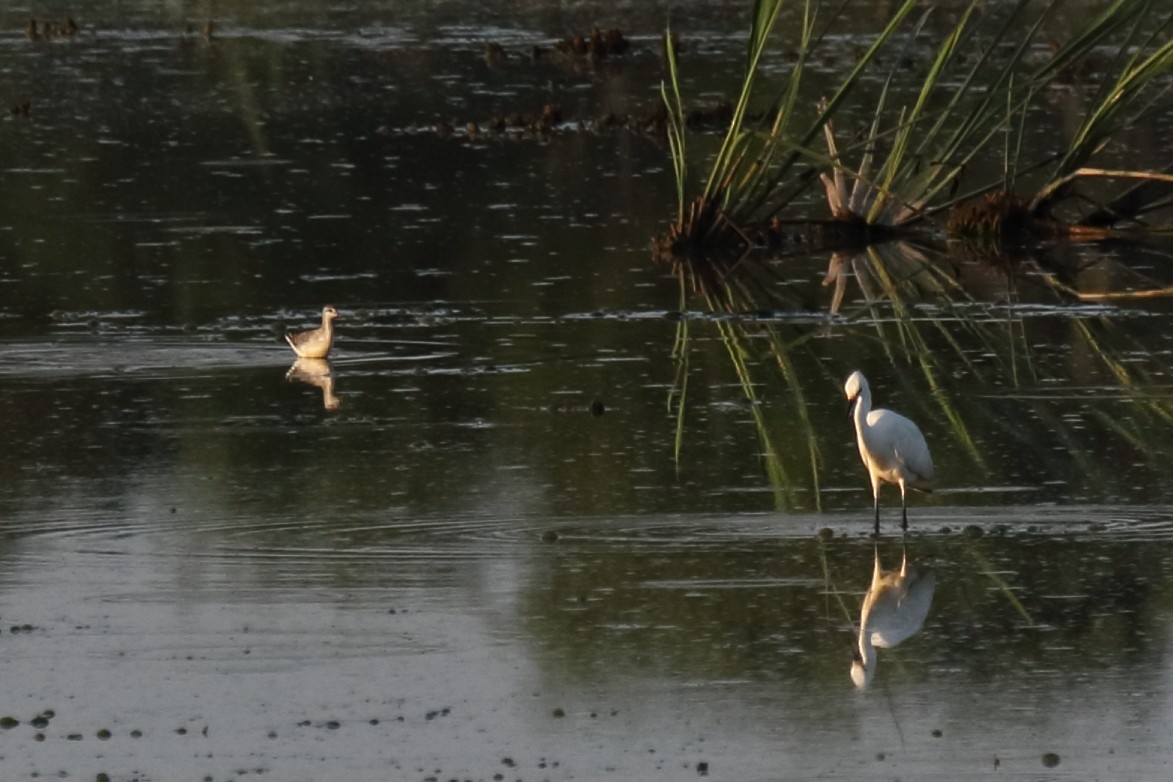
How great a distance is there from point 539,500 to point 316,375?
4.21 metres

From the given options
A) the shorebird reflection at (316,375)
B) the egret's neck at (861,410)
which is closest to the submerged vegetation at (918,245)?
the egret's neck at (861,410)

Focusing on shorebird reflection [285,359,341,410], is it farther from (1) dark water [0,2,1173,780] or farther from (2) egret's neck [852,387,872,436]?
(2) egret's neck [852,387,872,436]

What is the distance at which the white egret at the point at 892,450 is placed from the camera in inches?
473

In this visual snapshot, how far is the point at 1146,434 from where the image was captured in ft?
47.0

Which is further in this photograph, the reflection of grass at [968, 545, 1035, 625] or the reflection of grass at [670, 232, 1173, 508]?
the reflection of grass at [670, 232, 1173, 508]

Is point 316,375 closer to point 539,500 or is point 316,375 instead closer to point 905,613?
point 539,500

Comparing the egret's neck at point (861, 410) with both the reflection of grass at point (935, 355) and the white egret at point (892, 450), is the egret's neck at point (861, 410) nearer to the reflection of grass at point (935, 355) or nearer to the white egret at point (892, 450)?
the white egret at point (892, 450)

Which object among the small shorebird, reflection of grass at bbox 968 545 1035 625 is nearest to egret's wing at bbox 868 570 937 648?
reflection of grass at bbox 968 545 1035 625

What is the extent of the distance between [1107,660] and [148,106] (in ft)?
90.0

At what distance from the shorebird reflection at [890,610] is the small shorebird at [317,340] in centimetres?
620

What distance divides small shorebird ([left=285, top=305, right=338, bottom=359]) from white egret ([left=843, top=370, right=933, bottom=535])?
559cm

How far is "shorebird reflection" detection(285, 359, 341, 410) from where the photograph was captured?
16362 mm

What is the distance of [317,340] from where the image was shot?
17.0m

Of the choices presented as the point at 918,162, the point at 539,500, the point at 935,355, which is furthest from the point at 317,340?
the point at 918,162
